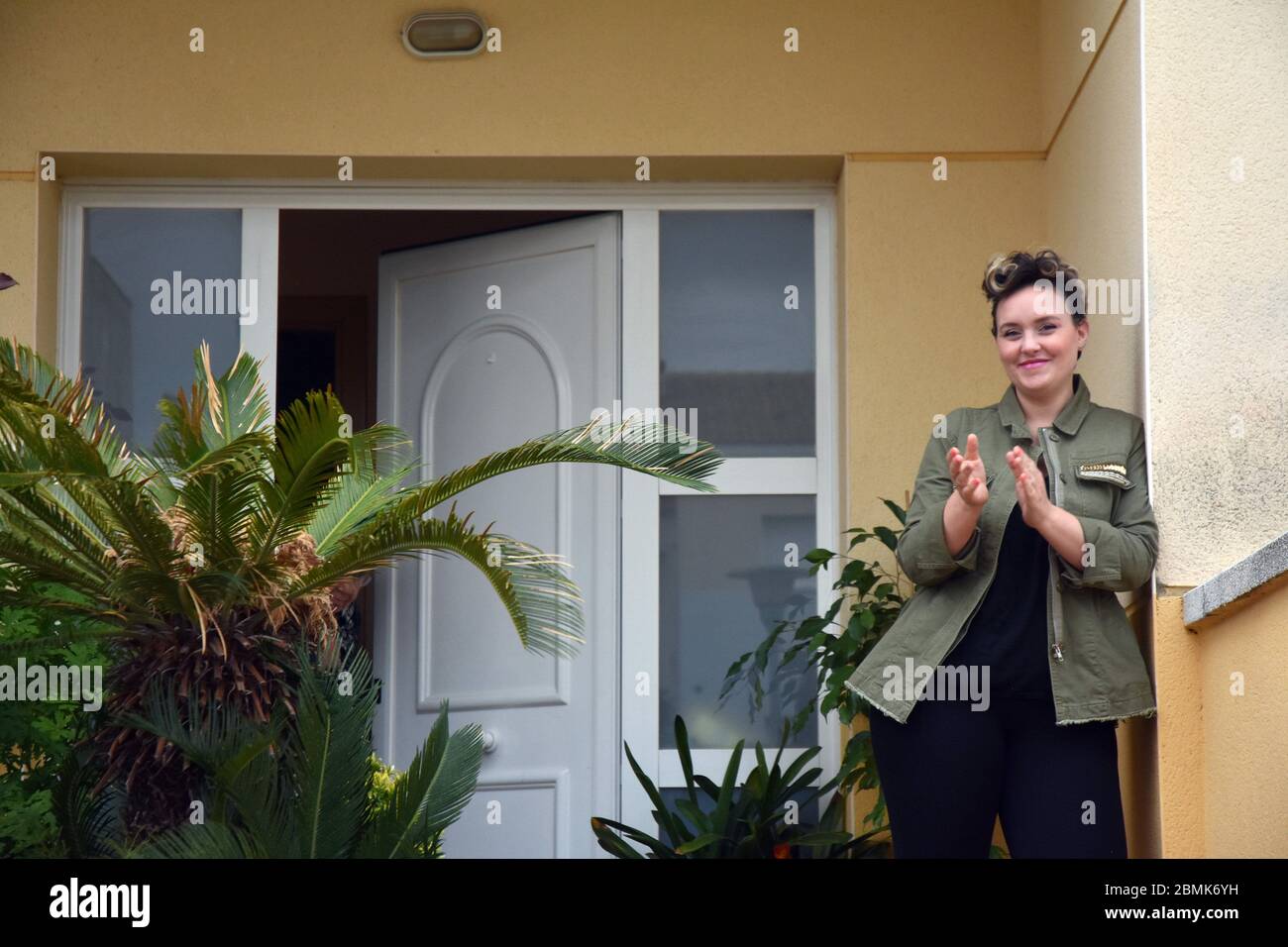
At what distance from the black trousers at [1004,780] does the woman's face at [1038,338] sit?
71cm

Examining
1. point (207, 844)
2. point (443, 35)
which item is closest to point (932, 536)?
point (207, 844)

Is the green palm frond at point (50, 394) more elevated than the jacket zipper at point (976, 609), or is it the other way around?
the green palm frond at point (50, 394)

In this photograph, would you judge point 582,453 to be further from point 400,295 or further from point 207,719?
point 400,295

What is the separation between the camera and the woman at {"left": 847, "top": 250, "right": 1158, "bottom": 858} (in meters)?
3.64

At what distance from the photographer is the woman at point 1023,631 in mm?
3645

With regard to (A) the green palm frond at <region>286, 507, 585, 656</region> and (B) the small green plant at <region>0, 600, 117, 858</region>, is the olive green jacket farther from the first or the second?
(B) the small green plant at <region>0, 600, 117, 858</region>

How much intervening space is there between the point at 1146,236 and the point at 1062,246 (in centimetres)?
117

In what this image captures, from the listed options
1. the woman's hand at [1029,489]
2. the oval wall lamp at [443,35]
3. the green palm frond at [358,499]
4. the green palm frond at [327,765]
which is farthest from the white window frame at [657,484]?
the woman's hand at [1029,489]

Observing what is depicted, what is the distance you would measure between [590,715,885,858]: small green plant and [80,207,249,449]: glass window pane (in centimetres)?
198

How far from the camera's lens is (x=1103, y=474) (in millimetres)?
3885

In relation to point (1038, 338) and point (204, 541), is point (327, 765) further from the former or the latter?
point (1038, 338)

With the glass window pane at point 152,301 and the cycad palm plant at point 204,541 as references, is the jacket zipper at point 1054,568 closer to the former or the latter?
the cycad palm plant at point 204,541

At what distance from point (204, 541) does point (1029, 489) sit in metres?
2.05
